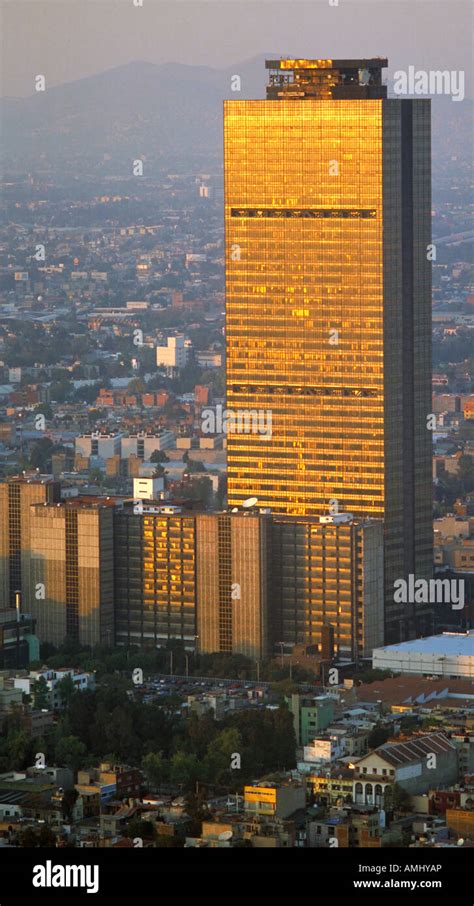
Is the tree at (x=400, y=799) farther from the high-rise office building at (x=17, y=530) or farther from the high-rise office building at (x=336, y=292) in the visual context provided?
the high-rise office building at (x=17, y=530)

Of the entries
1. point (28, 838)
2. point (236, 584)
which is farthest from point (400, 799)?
point (236, 584)

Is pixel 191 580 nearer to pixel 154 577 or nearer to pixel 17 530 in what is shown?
pixel 154 577

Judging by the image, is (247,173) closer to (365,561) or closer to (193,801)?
(365,561)

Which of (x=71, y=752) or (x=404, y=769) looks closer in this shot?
(x=404, y=769)

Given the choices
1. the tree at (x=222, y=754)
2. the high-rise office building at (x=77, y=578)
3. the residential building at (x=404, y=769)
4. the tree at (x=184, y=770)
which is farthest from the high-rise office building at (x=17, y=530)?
the residential building at (x=404, y=769)

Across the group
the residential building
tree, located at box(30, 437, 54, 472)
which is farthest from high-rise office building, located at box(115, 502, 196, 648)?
tree, located at box(30, 437, 54, 472)
